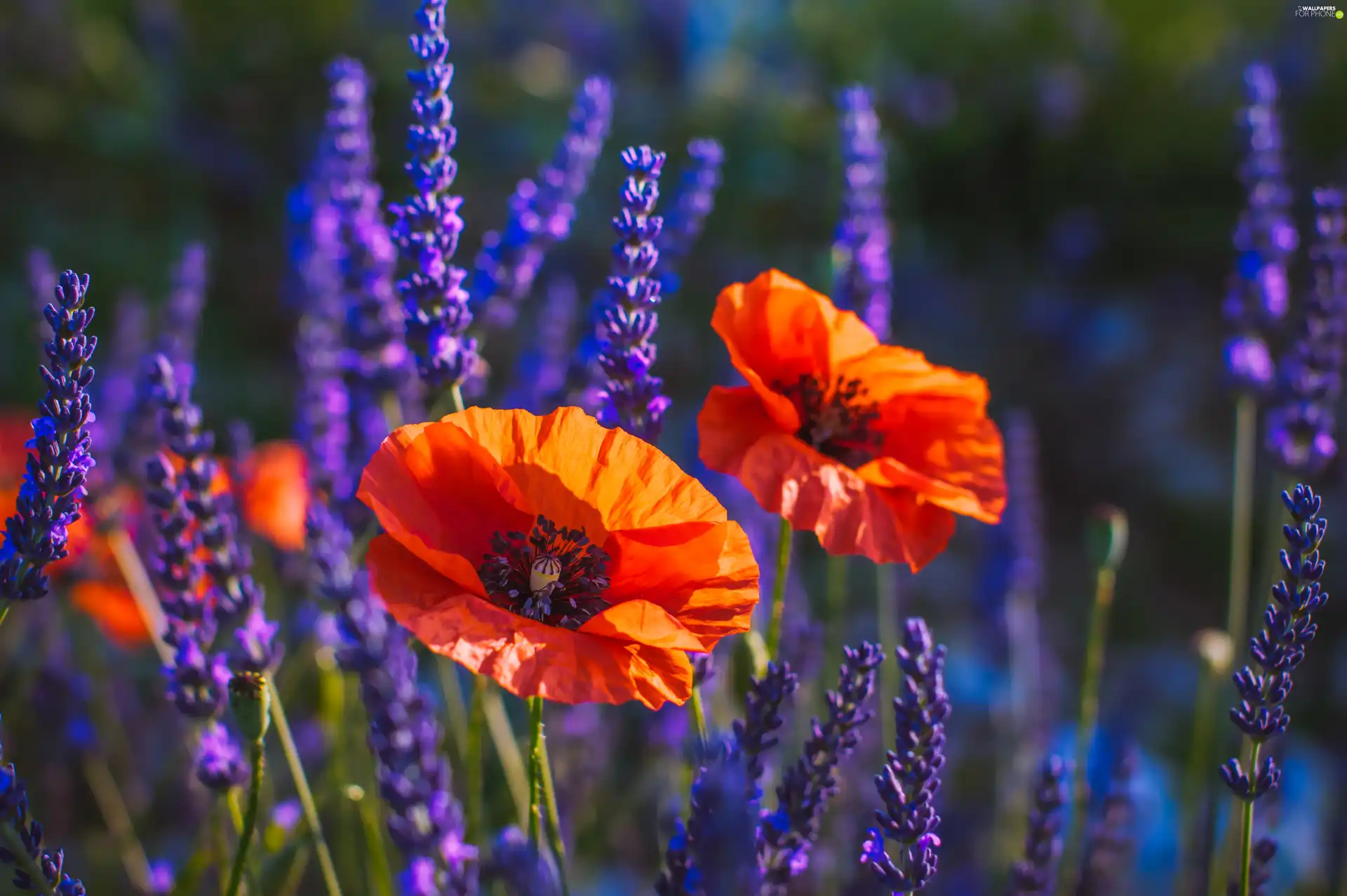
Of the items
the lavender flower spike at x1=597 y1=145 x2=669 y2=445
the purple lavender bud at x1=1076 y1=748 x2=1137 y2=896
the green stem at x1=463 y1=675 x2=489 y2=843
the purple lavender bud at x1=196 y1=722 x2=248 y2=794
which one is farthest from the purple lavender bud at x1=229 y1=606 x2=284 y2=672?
the purple lavender bud at x1=1076 y1=748 x2=1137 y2=896

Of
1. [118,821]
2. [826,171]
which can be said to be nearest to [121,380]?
[118,821]

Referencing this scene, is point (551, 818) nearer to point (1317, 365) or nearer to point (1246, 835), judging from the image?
point (1246, 835)

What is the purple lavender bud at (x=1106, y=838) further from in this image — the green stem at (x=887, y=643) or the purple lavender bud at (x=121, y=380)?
the purple lavender bud at (x=121, y=380)

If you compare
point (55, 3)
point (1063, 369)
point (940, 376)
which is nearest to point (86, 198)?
point (55, 3)

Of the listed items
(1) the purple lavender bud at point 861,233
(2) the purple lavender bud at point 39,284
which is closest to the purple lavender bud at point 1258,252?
(1) the purple lavender bud at point 861,233

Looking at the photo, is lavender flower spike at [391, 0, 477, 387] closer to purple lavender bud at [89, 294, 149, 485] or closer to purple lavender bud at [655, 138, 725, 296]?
purple lavender bud at [655, 138, 725, 296]
